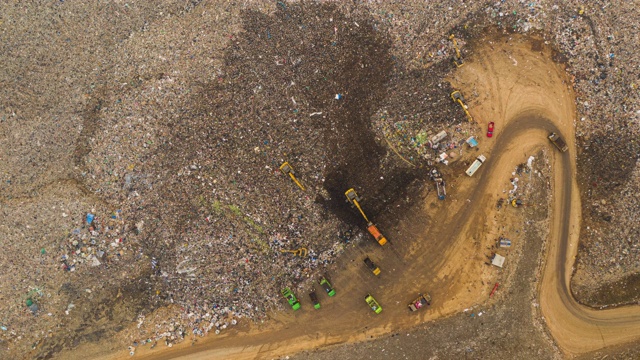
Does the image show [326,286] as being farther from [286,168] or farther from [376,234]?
[286,168]

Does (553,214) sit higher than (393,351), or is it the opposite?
(553,214)

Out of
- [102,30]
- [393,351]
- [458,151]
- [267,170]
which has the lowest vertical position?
[393,351]

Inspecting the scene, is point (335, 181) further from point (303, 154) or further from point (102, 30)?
point (102, 30)

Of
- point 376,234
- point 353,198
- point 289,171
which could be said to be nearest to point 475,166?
point 376,234

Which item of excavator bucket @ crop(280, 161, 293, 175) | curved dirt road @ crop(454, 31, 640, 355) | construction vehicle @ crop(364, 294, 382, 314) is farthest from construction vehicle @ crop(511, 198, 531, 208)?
excavator bucket @ crop(280, 161, 293, 175)

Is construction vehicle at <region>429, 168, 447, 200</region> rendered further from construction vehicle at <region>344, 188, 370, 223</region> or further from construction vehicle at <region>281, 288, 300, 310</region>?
construction vehicle at <region>281, 288, 300, 310</region>

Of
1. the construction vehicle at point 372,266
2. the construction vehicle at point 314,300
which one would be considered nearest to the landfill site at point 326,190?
the construction vehicle at point 372,266

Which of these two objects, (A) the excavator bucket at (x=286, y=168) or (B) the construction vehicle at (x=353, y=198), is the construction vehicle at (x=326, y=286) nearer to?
(B) the construction vehicle at (x=353, y=198)

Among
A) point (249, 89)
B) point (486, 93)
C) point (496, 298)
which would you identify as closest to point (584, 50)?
point (486, 93)
